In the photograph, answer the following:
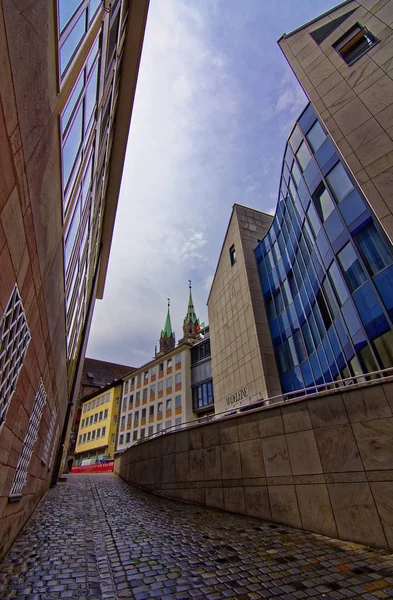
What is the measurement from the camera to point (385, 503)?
218 inches

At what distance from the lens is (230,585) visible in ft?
12.6

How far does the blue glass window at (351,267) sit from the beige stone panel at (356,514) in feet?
25.6

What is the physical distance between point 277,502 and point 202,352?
95.0 feet

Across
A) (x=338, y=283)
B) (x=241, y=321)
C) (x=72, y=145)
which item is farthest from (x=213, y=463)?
(x=241, y=321)

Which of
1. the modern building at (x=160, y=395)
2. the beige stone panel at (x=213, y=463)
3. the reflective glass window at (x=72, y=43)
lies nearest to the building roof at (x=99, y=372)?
the modern building at (x=160, y=395)

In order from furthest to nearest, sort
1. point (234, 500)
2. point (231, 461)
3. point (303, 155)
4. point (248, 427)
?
point (303, 155)
point (231, 461)
point (248, 427)
point (234, 500)

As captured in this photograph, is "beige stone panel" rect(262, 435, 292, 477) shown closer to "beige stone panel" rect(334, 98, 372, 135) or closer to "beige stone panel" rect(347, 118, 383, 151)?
"beige stone panel" rect(347, 118, 383, 151)

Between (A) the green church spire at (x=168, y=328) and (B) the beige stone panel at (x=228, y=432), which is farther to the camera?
(A) the green church spire at (x=168, y=328)

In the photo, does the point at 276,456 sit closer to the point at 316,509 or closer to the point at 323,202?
the point at 316,509

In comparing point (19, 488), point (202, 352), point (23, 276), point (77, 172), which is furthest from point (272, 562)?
point (202, 352)

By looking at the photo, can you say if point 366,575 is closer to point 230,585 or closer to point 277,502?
point 230,585

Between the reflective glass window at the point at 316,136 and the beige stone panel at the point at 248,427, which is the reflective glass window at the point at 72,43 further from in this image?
the reflective glass window at the point at 316,136

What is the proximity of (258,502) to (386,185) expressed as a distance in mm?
10974

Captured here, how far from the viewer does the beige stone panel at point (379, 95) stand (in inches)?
460
